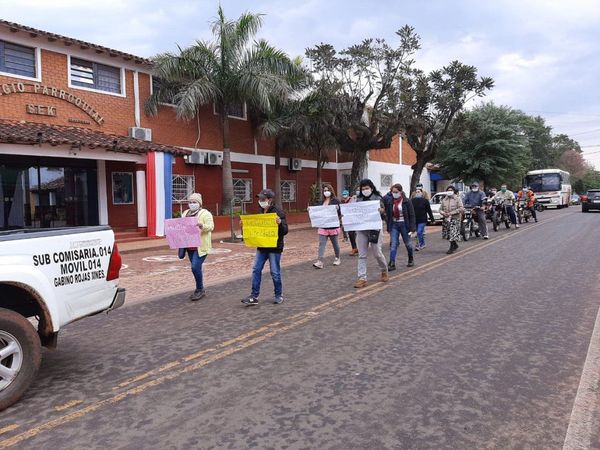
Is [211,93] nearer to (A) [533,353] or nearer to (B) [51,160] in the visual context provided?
(B) [51,160]

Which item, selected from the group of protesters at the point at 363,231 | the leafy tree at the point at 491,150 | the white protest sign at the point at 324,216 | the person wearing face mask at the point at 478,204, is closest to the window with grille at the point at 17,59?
the group of protesters at the point at 363,231

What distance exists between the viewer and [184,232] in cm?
773

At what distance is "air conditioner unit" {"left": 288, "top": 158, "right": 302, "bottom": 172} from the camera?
26942 mm

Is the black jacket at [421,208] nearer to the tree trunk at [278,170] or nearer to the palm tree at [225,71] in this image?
the palm tree at [225,71]

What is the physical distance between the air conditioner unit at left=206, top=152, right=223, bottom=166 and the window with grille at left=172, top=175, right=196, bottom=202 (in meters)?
1.06

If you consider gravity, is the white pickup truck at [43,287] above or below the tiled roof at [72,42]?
below

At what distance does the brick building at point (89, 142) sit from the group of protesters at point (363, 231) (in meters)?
7.60

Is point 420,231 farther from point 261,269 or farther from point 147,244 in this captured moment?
point 147,244

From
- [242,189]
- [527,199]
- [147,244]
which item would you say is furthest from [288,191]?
[147,244]

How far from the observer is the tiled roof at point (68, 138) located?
13578 millimetres

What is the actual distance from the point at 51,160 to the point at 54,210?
168 centimetres

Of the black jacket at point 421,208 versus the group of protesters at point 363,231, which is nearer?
the group of protesters at point 363,231

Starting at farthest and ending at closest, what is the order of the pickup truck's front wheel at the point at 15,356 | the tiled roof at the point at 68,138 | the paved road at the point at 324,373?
the tiled roof at the point at 68,138, the pickup truck's front wheel at the point at 15,356, the paved road at the point at 324,373

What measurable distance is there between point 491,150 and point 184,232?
2926 centimetres
